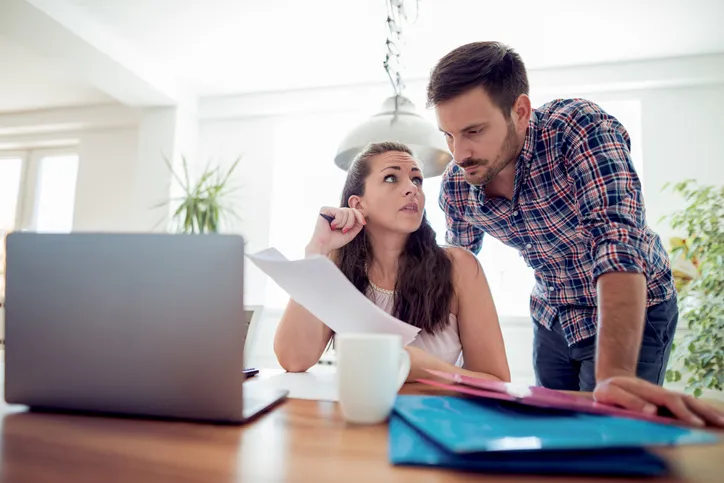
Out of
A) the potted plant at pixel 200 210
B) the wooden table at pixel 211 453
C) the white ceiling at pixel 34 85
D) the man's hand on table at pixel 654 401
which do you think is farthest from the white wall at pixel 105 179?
the man's hand on table at pixel 654 401

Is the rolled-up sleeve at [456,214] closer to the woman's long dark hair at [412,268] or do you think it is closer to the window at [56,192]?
the woman's long dark hair at [412,268]

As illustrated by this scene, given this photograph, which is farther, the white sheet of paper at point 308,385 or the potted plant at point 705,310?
the potted plant at point 705,310

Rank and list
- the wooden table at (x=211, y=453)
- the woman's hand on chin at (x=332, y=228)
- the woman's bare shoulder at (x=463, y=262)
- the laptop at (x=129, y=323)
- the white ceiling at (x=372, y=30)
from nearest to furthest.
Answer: the wooden table at (x=211, y=453) < the laptop at (x=129, y=323) < the woman's hand on chin at (x=332, y=228) < the woman's bare shoulder at (x=463, y=262) < the white ceiling at (x=372, y=30)

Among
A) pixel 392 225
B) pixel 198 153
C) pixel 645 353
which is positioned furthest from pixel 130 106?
pixel 645 353

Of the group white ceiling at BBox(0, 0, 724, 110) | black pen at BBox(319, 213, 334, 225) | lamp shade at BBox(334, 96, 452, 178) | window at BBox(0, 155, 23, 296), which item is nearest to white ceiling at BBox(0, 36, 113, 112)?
white ceiling at BBox(0, 0, 724, 110)

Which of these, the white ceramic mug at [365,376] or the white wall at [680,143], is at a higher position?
the white wall at [680,143]

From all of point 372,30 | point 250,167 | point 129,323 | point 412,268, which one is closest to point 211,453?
point 129,323

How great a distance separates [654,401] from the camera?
2.16 feet

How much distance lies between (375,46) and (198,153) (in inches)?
89.1

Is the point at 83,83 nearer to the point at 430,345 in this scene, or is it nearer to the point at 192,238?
the point at 430,345

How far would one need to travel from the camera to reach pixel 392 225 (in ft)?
5.24

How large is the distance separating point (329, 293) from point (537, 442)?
15.1 inches

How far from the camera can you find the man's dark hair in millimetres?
1371

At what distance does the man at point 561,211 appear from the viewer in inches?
39.9
